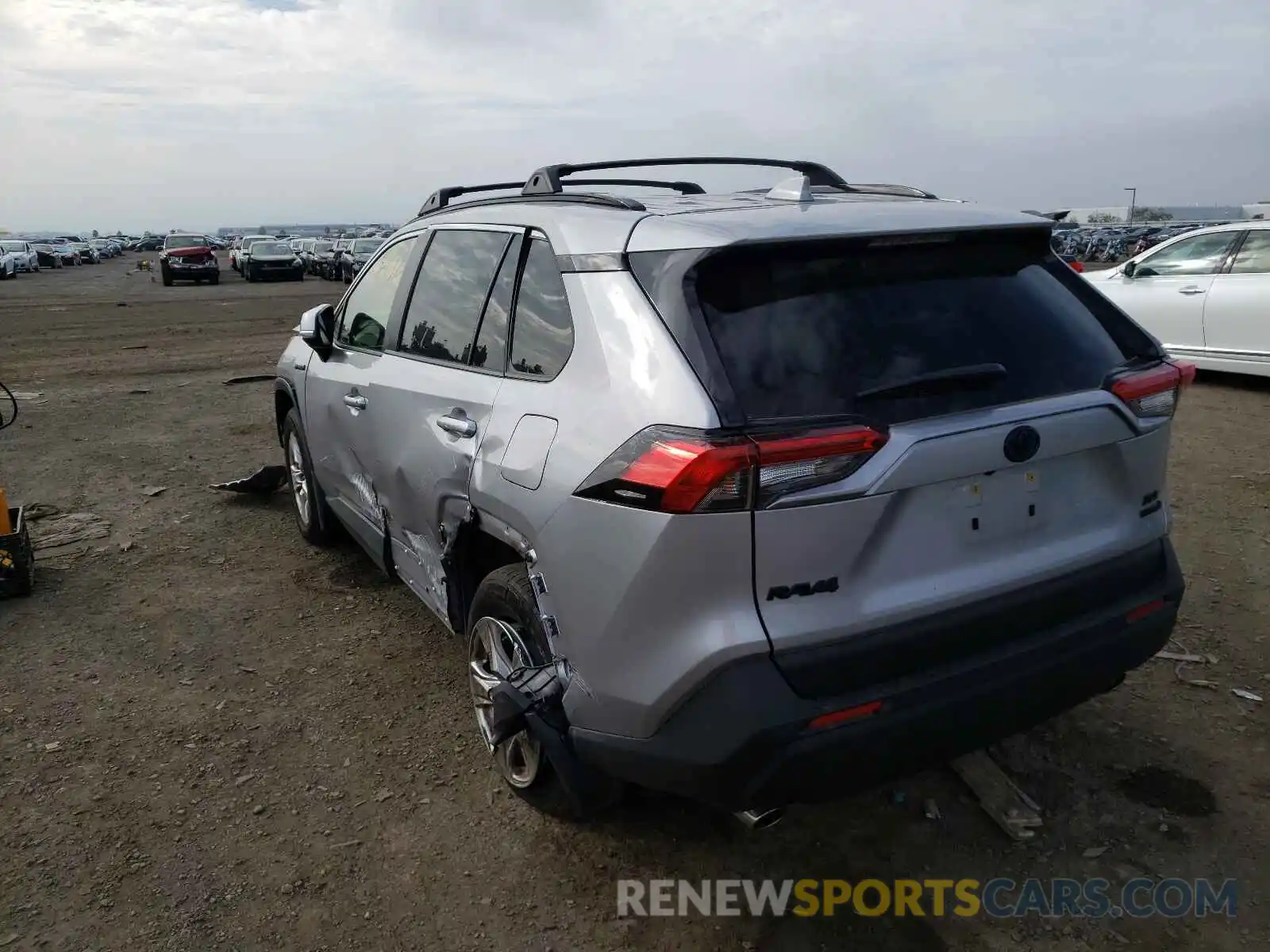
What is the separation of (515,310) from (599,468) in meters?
0.89

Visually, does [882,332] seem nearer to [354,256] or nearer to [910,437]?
[910,437]

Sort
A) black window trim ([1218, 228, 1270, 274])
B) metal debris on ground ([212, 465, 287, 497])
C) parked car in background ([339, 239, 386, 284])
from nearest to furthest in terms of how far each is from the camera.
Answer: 1. metal debris on ground ([212, 465, 287, 497])
2. black window trim ([1218, 228, 1270, 274])
3. parked car in background ([339, 239, 386, 284])

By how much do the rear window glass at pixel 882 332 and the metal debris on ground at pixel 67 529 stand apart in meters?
4.95

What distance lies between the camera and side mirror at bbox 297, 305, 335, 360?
4449 millimetres

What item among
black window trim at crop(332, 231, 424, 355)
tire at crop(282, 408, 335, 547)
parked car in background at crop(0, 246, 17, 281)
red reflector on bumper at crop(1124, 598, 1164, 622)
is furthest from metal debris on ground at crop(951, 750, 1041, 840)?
parked car in background at crop(0, 246, 17, 281)

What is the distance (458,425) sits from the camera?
299cm

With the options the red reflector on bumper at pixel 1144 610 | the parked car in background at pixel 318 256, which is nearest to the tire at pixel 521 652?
the red reflector on bumper at pixel 1144 610

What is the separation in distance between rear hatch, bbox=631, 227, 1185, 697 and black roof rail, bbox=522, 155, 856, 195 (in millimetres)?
1027

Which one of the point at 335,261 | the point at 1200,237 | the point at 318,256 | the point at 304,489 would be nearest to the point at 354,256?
the point at 335,261

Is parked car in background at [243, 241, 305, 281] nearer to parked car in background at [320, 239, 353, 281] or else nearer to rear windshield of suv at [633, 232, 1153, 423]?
parked car in background at [320, 239, 353, 281]

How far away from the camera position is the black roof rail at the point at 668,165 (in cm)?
332

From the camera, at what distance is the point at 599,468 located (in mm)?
2287

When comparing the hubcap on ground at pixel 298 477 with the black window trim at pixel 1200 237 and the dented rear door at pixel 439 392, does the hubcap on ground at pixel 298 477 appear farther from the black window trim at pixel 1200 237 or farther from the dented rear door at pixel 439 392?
the black window trim at pixel 1200 237

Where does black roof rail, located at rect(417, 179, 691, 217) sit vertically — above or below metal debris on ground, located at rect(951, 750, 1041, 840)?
above
